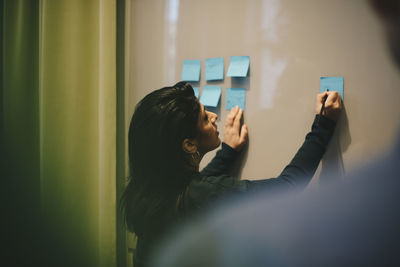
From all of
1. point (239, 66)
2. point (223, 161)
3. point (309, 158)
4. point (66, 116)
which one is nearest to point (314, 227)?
point (309, 158)

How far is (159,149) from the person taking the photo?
0.72m

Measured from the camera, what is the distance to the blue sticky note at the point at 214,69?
943 millimetres

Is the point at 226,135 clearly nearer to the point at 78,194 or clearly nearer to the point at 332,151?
the point at 332,151

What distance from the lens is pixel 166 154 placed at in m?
0.72

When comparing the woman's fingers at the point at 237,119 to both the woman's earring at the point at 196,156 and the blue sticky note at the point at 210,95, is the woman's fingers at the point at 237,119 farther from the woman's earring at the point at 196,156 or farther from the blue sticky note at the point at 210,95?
the woman's earring at the point at 196,156

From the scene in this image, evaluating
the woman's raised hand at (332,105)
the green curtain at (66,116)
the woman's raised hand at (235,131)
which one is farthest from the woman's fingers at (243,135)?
the green curtain at (66,116)

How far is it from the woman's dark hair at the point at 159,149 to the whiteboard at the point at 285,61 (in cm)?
26

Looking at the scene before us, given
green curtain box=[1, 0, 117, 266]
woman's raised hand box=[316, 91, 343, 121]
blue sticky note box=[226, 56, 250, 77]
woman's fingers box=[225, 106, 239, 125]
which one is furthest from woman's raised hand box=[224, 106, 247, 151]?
green curtain box=[1, 0, 117, 266]

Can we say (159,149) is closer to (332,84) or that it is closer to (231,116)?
(231,116)

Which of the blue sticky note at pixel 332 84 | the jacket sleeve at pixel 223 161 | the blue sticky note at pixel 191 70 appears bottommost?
the jacket sleeve at pixel 223 161

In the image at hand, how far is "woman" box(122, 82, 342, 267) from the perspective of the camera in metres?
0.71

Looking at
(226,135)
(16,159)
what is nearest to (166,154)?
(226,135)

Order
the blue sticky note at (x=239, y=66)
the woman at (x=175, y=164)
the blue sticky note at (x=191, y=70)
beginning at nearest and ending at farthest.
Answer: the woman at (x=175, y=164) → the blue sticky note at (x=239, y=66) → the blue sticky note at (x=191, y=70)

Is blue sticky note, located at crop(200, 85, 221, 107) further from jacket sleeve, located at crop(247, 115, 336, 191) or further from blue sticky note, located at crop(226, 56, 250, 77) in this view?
jacket sleeve, located at crop(247, 115, 336, 191)
